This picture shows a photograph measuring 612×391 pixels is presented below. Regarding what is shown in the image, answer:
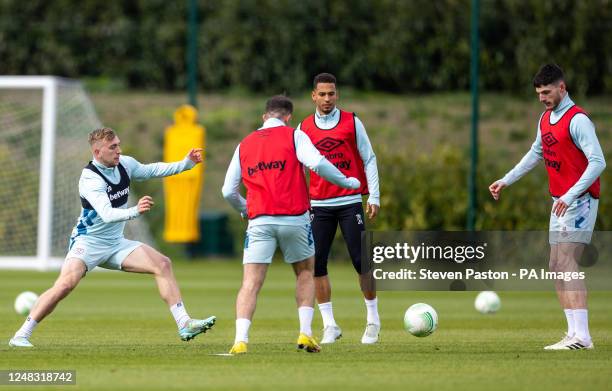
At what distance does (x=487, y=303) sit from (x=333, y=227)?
4.49 metres

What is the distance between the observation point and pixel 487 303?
637 inches

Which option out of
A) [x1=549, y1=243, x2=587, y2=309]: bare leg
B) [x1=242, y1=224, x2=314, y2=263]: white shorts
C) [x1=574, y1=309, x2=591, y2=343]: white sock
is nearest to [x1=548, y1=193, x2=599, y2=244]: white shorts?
[x1=549, y1=243, x2=587, y2=309]: bare leg

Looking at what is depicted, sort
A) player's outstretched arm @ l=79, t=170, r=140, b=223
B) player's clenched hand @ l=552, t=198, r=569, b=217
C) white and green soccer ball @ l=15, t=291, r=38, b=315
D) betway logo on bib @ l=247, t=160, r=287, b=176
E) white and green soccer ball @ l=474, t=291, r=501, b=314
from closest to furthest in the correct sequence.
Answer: betway logo on bib @ l=247, t=160, r=287, b=176, player's outstretched arm @ l=79, t=170, r=140, b=223, player's clenched hand @ l=552, t=198, r=569, b=217, white and green soccer ball @ l=15, t=291, r=38, b=315, white and green soccer ball @ l=474, t=291, r=501, b=314

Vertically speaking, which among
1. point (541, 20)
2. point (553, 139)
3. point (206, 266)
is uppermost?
point (541, 20)

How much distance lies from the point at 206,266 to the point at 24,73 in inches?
471

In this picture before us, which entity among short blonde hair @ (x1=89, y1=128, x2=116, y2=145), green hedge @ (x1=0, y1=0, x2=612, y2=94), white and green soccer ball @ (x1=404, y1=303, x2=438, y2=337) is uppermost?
green hedge @ (x1=0, y1=0, x2=612, y2=94)

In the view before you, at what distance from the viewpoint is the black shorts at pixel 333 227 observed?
12156 millimetres

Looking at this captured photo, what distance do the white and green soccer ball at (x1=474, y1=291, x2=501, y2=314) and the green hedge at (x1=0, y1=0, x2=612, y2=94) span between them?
14694mm

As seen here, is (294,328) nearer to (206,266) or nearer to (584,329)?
(584,329)

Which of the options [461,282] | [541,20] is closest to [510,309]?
[461,282]

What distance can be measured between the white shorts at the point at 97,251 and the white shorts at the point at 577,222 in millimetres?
3739

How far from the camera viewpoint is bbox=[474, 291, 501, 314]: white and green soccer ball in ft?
53.1

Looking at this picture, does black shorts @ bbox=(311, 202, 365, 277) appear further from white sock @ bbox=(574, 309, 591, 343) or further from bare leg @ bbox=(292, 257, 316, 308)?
white sock @ bbox=(574, 309, 591, 343)

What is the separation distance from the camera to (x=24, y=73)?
36156 millimetres
